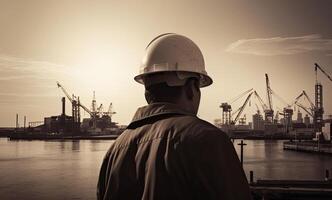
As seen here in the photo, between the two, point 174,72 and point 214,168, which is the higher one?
point 174,72

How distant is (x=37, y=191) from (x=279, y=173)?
2678 centimetres

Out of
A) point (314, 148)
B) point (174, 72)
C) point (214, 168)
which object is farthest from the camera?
point (314, 148)

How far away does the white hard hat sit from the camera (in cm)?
175

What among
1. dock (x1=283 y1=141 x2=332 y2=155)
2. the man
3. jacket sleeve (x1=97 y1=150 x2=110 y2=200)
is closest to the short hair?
the man

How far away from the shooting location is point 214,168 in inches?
51.8

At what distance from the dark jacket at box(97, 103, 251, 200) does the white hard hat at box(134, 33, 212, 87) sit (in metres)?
0.17

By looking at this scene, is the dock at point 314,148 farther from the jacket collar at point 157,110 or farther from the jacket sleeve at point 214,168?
the jacket sleeve at point 214,168

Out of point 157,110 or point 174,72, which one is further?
point 174,72

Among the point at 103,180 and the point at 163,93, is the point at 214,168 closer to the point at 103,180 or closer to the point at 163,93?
the point at 163,93

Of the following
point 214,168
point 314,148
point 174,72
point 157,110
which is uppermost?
point 174,72

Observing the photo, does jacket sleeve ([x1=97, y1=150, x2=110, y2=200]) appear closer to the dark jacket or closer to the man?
the man

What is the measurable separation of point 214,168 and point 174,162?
0.49 feet

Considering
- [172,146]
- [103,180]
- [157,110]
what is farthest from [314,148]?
[172,146]

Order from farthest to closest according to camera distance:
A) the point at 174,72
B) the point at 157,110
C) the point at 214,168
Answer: the point at 174,72, the point at 157,110, the point at 214,168
